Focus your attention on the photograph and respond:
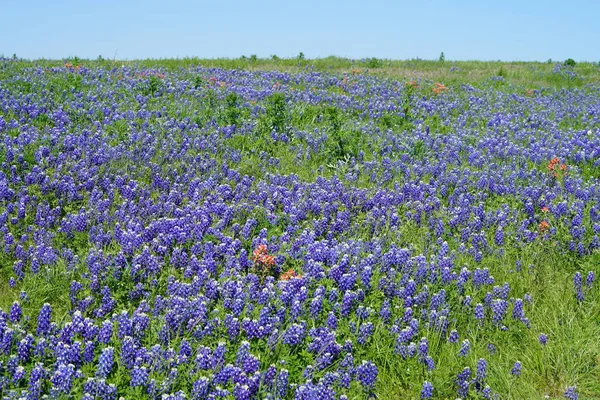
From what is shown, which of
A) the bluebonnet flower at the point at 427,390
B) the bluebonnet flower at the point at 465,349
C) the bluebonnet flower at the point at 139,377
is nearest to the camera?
the bluebonnet flower at the point at 139,377

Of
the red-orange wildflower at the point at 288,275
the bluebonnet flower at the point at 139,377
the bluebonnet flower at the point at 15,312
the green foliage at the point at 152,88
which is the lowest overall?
the bluebonnet flower at the point at 139,377

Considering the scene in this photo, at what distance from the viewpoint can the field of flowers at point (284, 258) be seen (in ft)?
15.2

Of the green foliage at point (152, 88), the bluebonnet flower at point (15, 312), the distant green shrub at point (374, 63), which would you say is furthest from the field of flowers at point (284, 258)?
the distant green shrub at point (374, 63)

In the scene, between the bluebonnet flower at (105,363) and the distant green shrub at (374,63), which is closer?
the bluebonnet flower at (105,363)

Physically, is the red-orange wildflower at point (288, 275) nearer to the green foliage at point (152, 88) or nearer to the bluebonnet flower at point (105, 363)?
the bluebonnet flower at point (105, 363)

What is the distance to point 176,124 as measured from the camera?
425 inches

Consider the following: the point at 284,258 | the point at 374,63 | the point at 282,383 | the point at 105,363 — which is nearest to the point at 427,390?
the point at 282,383

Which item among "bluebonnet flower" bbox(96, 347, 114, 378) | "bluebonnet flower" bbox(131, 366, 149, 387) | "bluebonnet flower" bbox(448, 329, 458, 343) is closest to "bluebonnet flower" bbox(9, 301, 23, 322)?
"bluebonnet flower" bbox(96, 347, 114, 378)

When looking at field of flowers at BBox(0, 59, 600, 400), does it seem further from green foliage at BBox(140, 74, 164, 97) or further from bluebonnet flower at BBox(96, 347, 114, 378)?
green foliage at BBox(140, 74, 164, 97)

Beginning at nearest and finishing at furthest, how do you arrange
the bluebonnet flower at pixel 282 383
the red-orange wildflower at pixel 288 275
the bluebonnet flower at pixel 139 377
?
1. the bluebonnet flower at pixel 139 377
2. the bluebonnet flower at pixel 282 383
3. the red-orange wildflower at pixel 288 275

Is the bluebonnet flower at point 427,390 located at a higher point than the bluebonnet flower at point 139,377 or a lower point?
lower

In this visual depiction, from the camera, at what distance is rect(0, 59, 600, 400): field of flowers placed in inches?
182

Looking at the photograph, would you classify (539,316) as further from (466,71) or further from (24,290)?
(466,71)

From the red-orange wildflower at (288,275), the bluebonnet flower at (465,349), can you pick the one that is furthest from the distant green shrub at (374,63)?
the bluebonnet flower at (465,349)
